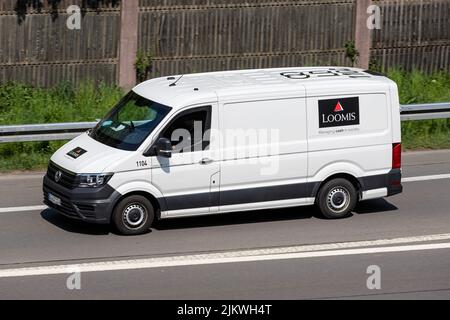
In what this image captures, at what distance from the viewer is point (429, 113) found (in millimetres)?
17234

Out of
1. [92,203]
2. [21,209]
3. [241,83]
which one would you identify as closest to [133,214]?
[92,203]

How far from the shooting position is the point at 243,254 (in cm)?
1200

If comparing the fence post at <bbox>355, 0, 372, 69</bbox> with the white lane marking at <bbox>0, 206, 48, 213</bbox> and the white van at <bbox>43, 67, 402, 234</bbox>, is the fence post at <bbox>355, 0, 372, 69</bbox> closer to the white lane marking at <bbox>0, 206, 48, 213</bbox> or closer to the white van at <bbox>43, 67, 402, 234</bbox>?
the white van at <bbox>43, 67, 402, 234</bbox>

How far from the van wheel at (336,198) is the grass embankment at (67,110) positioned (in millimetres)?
3947

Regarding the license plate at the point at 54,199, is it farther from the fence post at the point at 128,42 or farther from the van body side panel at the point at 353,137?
the fence post at the point at 128,42

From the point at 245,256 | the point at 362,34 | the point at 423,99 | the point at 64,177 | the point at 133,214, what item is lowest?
the point at 245,256

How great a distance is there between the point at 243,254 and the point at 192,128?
5.74 feet

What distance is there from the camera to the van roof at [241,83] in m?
12.7

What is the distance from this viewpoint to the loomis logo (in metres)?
13.1

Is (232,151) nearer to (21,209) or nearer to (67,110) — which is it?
(21,209)

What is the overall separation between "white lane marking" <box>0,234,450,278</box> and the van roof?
201cm
